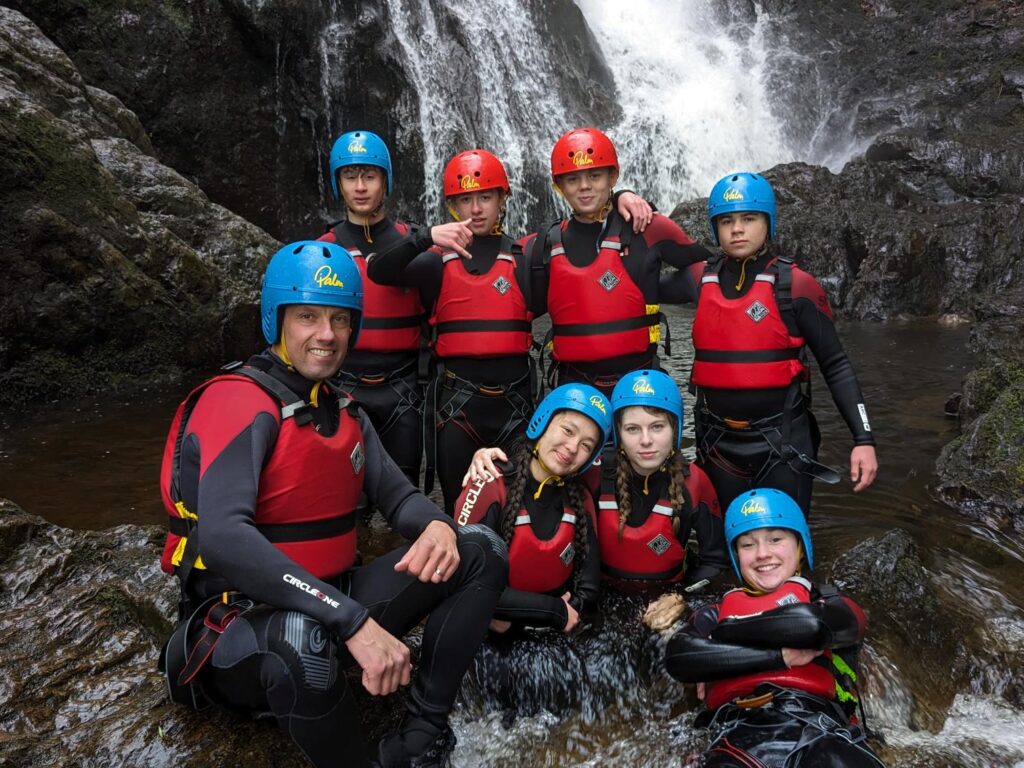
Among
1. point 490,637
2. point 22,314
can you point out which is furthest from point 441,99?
point 490,637

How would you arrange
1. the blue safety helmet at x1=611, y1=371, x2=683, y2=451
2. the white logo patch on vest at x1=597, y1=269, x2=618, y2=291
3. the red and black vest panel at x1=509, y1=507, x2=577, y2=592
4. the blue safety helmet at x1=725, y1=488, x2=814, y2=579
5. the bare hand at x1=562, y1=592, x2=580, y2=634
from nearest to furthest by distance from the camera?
the blue safety helmet at x1=725, y1=488, x2=814, y2=579 < the bare hand at x1=562, y1=592, x2=580, y2=634 < the red and black vest panel at x1=509, y1=507, x2=577, y2=592 < the blue safety helmet at x1=611, y1=371, x2=683, y2=451 < the white logo patch on vest at x1=597, y1=269, x2=618, y2=291

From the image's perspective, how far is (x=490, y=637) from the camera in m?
3.69

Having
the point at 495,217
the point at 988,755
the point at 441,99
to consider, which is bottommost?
the point at 988,755

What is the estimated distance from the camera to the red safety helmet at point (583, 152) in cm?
438

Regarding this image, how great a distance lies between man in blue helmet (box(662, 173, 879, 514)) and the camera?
4.19 metres

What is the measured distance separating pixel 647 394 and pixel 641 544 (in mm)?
799

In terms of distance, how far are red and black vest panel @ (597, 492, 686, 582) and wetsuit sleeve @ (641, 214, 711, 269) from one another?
5.08ft

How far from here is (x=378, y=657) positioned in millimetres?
2404

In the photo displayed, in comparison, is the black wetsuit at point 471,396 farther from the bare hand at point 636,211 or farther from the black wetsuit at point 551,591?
the black wetsuit at point 551,591

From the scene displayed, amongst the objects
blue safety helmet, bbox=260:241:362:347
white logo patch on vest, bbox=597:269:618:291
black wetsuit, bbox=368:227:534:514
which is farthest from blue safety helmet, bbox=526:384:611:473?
blue safety helmet, bbox=260:241:362:347

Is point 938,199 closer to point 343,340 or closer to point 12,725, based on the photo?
point 343,340

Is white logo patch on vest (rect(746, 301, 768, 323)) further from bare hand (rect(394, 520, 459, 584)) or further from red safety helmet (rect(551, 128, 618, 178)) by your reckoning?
bare hand (rect(394, 520, 459, 584))

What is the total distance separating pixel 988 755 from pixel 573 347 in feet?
9.49

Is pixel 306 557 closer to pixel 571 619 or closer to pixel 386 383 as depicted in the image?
pixel 571 619
